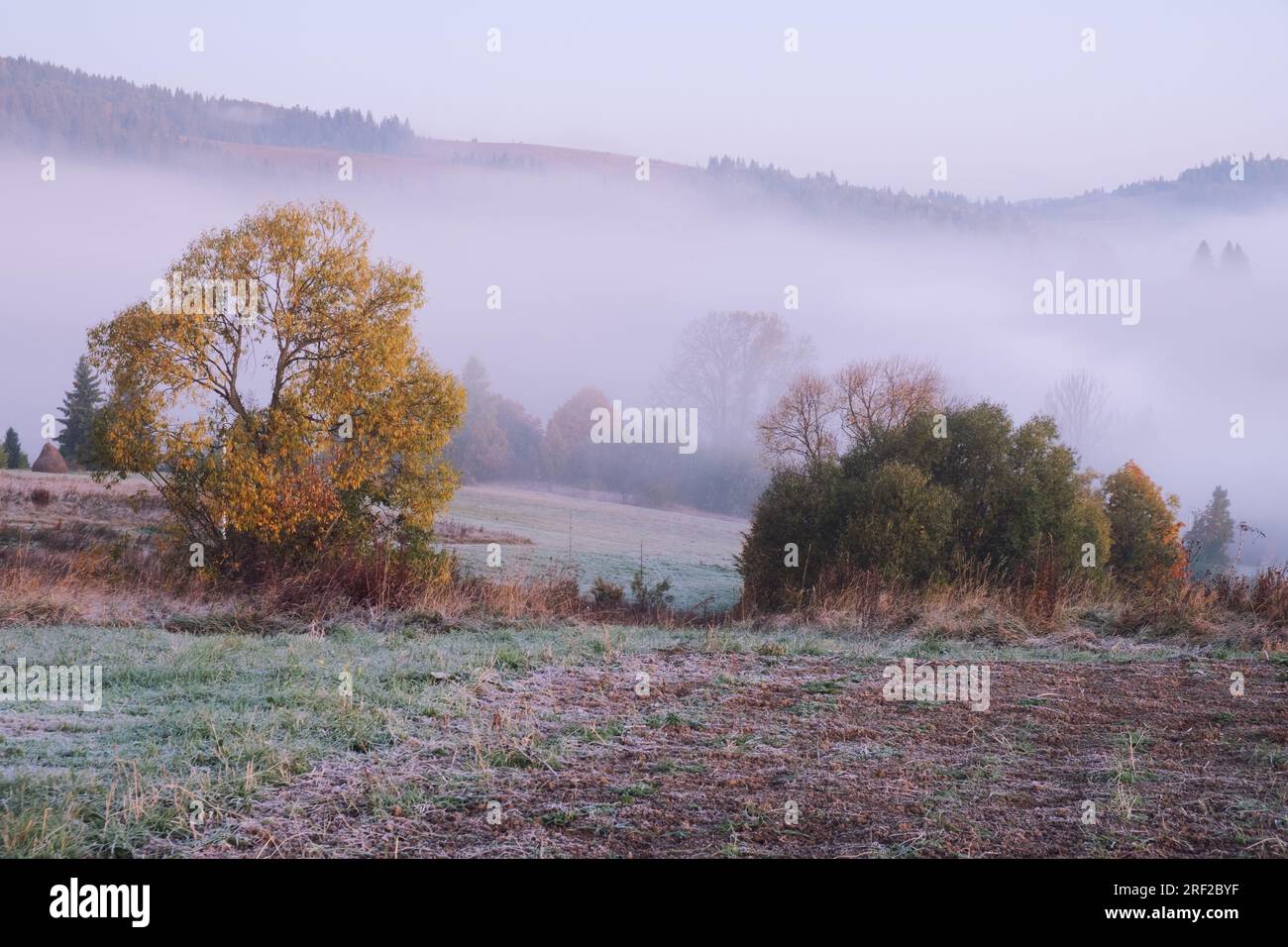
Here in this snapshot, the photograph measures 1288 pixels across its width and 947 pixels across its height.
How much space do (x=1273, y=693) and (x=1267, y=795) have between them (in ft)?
9.83

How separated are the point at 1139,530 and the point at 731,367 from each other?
30223mm

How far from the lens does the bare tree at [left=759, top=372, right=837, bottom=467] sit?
35.0 metres

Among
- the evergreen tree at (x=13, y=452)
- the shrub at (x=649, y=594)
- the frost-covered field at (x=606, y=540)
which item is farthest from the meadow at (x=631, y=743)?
the evergreen tree at (x=13, y=452)

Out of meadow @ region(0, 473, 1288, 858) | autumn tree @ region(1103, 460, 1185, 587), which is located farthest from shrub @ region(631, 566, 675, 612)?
autumn tree @ region(1103, 460, 1185, 587)

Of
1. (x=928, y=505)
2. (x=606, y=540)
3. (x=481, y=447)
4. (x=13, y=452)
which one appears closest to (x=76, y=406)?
(x=13, y=452)

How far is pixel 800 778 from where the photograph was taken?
5461 mm

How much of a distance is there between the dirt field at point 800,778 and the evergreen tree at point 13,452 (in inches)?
2107

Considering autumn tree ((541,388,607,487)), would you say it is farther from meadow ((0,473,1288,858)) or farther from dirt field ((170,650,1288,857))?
dirt field ((170,650,1288,857))
